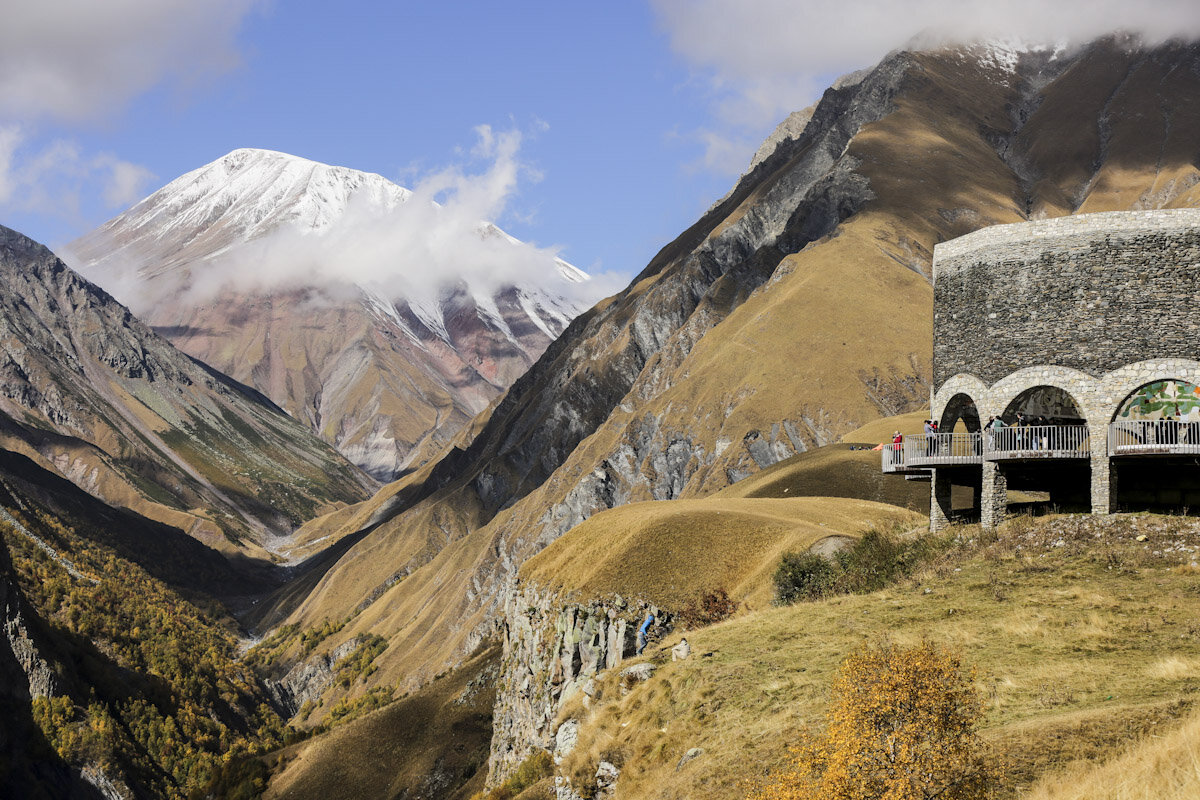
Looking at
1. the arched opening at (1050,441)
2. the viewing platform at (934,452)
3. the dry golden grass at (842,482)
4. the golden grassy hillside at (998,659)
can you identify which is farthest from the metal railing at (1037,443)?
the dry golden grass at (842,482)

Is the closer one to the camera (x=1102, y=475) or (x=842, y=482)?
(x=1102, y=475)

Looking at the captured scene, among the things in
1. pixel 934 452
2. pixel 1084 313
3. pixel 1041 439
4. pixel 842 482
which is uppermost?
pixel 1084 313

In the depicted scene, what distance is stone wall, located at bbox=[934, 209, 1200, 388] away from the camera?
31.2 meters

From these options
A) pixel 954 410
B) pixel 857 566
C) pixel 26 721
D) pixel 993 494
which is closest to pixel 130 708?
pixel 26 721

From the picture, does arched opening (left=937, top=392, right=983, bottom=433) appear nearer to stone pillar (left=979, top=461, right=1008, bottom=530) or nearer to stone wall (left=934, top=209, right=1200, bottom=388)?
stone wall (left=934, top=209, right=1200, bottom=388)

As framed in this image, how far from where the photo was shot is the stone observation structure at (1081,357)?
102ft

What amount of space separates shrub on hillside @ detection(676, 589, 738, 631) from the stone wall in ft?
44.7

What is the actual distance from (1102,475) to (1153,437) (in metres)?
1.72

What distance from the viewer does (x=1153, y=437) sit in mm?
30250

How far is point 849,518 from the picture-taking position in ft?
184

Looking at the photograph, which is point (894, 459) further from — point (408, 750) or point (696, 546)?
point (408, 750)

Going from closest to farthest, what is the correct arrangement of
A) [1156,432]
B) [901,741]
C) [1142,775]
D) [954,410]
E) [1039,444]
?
[1142,775] → [901,741] → [1156,432] → [1039,444] → [954,410]

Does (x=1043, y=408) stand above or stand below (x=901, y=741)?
above

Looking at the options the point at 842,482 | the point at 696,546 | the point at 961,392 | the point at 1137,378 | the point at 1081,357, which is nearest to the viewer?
the point at 1137,378
